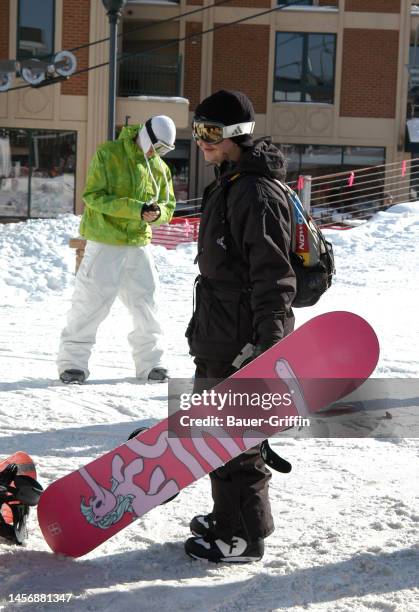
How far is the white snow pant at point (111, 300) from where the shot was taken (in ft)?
20.1

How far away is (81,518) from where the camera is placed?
11.2 feet

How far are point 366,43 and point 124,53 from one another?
6789 millimetres

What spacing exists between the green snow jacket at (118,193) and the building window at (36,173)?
1732 cm

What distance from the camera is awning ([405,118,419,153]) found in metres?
25.9

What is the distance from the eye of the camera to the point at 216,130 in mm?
3373

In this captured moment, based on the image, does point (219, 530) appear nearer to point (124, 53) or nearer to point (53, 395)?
point (53, 395)

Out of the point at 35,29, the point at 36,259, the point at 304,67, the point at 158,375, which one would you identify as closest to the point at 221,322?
the point at 158,375

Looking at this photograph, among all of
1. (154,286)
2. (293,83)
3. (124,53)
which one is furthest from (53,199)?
(154,286)

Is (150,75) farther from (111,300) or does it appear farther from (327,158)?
(111,300)

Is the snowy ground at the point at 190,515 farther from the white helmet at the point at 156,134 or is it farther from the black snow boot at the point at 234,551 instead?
the white helmet at the point at 156,134

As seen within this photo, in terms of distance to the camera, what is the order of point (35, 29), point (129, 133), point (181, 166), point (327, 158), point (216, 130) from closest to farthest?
point (216, 130) < point (129, 133) < point (35, 29) < point (181, 166) < point (327, 158)

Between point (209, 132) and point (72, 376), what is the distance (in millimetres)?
3190
